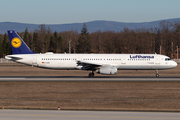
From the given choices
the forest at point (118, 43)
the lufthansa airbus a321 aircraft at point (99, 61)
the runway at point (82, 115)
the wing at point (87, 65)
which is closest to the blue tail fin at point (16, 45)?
the lufthansa airbus a321 aircraft at point (99, 61)

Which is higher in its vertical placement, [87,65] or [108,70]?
Result: [87,65]

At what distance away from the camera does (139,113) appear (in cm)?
1591

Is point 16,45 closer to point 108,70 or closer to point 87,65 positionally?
point 87,65

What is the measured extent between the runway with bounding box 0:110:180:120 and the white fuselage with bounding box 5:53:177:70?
25775 millimetres

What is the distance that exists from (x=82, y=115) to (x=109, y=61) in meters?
27.3

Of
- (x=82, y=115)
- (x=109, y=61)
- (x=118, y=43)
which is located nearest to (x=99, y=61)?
(x=109, y=61)

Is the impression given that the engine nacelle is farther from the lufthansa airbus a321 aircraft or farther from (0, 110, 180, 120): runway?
(0, 110, 180, 120): runway

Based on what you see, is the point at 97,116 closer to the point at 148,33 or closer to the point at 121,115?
the point at 121,115

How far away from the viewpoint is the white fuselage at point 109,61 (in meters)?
42.1

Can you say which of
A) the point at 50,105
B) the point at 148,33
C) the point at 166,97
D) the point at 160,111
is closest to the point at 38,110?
the point at 50,105

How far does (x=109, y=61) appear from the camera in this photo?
42156mm

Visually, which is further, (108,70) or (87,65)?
(87,65)

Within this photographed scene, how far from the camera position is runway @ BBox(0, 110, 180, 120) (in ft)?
47.6

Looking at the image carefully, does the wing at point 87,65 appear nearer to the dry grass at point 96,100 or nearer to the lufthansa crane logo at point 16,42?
the lufthansa crane logo at point 16,42
